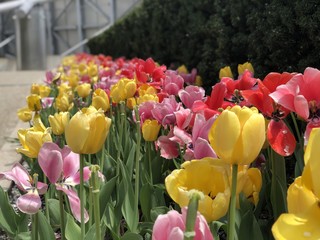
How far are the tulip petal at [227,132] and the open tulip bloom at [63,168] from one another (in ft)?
1.27

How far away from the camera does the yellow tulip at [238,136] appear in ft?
2.74

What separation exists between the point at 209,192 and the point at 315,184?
0.25 m

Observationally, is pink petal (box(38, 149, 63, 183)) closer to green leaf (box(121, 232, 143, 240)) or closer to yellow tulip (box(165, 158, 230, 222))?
green leaf (box(121, 232, 143, 240))

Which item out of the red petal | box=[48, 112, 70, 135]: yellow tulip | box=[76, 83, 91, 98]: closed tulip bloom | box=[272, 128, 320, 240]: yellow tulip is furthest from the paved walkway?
box=[272, 128, 320, 240]: yellow tulip

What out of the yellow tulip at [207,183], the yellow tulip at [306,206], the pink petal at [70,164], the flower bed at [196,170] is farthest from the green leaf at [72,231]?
the yellow tulip at [306,206]

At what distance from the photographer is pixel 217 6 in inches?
139

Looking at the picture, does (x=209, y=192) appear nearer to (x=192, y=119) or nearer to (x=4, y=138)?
(x=192, y=119)

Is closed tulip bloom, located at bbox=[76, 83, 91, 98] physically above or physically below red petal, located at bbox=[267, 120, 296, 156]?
below

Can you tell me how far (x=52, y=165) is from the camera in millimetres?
1110

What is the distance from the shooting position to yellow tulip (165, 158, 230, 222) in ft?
2.84

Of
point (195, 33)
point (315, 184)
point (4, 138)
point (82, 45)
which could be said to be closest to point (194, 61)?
point (195, 33)

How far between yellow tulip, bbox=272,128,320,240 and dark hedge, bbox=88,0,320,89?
1521mm

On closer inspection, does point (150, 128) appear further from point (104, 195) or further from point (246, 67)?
point (246, 67)

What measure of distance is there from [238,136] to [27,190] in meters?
0.49
